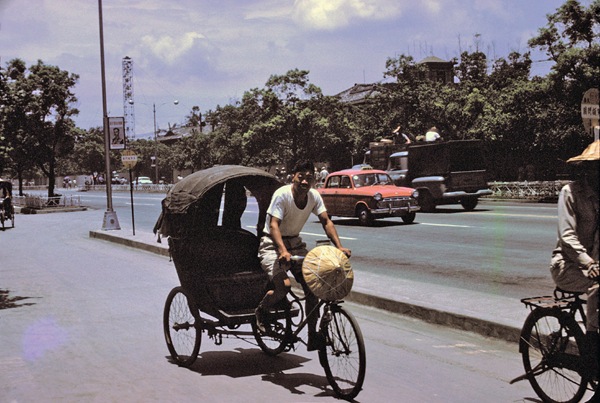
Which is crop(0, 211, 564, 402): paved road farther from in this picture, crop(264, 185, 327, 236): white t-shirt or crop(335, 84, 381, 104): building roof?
crop(335, 84, 381, 104): building roof

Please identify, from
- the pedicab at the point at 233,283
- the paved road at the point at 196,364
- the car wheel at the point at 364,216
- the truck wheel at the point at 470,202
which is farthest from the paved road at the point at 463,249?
the pedicab at the point at 233,283

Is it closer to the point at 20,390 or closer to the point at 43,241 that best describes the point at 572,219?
the point at 20,390

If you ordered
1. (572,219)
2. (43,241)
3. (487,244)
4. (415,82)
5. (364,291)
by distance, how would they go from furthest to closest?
(415,82) → (43,241) → (487,244) → (364,291) → (572,219)

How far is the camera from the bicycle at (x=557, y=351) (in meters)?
4.66

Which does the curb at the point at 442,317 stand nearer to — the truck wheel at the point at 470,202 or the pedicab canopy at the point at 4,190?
the truck wheel at the point at 470,202

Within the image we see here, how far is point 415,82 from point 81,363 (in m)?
43.5

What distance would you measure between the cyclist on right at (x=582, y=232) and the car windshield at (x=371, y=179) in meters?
18.6

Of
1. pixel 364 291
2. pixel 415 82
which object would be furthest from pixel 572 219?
pixel 415 82

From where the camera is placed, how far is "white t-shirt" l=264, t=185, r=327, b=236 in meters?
6.02

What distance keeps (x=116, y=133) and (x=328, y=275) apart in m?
19.0

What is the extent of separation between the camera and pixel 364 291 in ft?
31.9

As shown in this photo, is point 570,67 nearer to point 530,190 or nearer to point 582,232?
point 530,190

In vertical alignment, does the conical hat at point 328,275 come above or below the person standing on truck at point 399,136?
below

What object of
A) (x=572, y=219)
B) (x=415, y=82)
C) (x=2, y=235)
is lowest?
(x=2, y=235)
